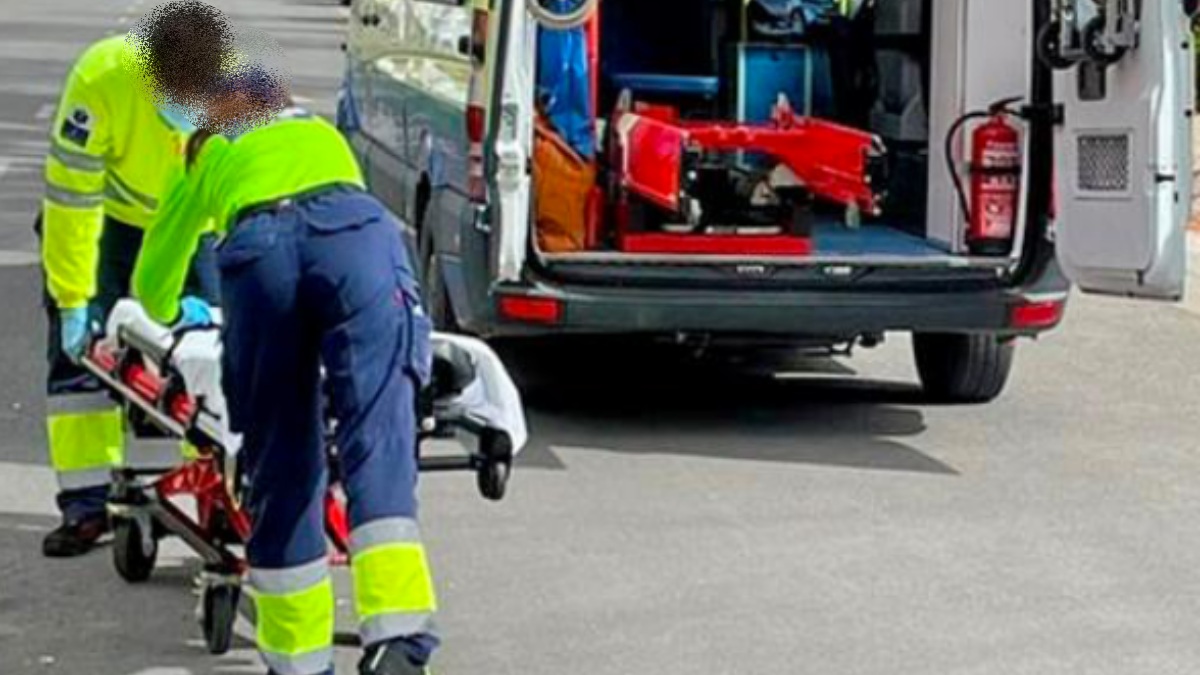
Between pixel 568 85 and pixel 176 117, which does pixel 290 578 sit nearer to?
pixel 176 117

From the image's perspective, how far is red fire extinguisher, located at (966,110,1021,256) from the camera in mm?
10359

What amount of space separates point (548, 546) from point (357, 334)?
2800 mm

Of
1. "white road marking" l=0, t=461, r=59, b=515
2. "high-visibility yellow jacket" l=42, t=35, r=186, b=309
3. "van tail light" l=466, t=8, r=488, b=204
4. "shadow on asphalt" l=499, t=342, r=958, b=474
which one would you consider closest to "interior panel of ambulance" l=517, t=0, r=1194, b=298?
"van tail light" l=466, t=8, r=488, b=204

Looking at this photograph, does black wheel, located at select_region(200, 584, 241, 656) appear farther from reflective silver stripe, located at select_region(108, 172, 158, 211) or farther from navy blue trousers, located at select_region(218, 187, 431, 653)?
reflective silver stripe, located at select_region(108, 172, 158, 211)

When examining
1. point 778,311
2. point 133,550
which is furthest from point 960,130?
point 133,550

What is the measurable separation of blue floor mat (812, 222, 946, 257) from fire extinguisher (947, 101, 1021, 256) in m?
0.18

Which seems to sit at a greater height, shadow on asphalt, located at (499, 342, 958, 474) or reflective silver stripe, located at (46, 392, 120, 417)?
reflective silver stripe, located at (46, 392, 120, 417)

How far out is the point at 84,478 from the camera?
814 centimetres

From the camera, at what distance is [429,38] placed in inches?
444

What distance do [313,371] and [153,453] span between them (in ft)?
11.6

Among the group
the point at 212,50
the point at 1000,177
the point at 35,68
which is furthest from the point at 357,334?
the point at 35,68

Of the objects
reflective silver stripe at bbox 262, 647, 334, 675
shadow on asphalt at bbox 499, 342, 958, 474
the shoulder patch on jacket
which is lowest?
shadow on asphalt at bbox 499, 342, 958, 474

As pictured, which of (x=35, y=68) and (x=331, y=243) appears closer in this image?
(x=331, y=243)

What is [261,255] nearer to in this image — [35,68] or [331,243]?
[331,243]
